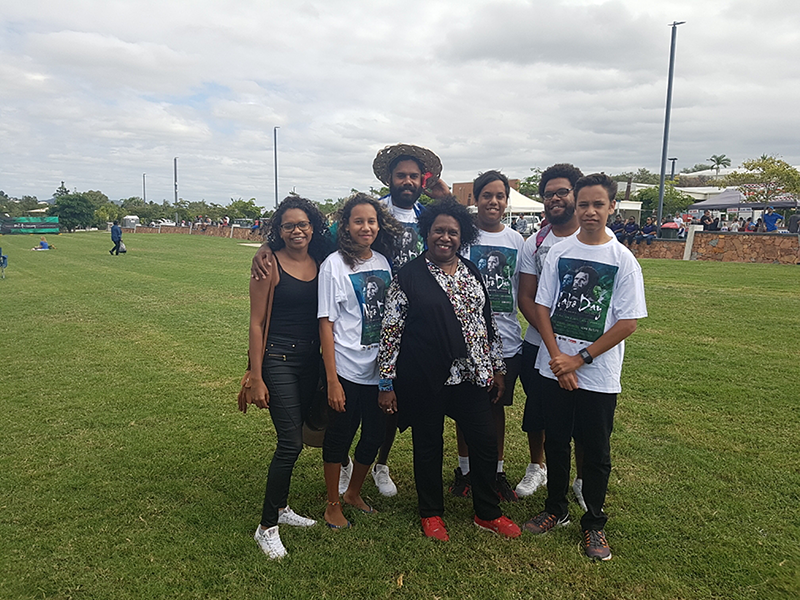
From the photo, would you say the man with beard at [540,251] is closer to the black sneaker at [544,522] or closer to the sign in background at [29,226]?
the black sneaker at [544,522]

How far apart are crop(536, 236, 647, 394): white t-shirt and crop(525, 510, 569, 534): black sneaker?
0.90m

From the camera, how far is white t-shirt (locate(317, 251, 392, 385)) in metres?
3.28

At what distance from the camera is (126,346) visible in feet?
27.3

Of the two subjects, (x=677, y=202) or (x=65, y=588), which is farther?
(x=677, y=202)

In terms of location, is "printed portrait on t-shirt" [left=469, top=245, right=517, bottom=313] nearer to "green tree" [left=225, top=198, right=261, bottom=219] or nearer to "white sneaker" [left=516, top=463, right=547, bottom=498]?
"white sneaker" [left=516, top=463, right=547, bottom=498]

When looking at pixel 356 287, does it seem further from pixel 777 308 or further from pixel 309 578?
pixel 777 308

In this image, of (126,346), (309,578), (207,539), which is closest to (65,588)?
(207,539)

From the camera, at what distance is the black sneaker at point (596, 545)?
314 cm

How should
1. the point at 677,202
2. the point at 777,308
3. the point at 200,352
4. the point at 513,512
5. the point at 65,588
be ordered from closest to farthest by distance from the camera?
the point at 65,588
the point at 513,512
the point at 200,352
the point at 777,308
the point at 677,202

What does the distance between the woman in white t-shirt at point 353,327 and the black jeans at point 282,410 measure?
193 millimetres

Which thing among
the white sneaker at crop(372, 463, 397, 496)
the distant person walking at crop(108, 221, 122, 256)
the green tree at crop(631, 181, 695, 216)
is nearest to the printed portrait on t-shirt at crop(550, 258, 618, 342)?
the white sneaker at crop(372, 463, 397, 496)

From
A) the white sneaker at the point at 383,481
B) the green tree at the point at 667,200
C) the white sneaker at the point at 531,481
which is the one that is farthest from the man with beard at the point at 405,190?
the green tree at the point at 667,200

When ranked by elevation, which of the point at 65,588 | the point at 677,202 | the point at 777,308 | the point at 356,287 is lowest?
the point at 65,588

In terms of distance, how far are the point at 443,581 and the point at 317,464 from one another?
178 cm
